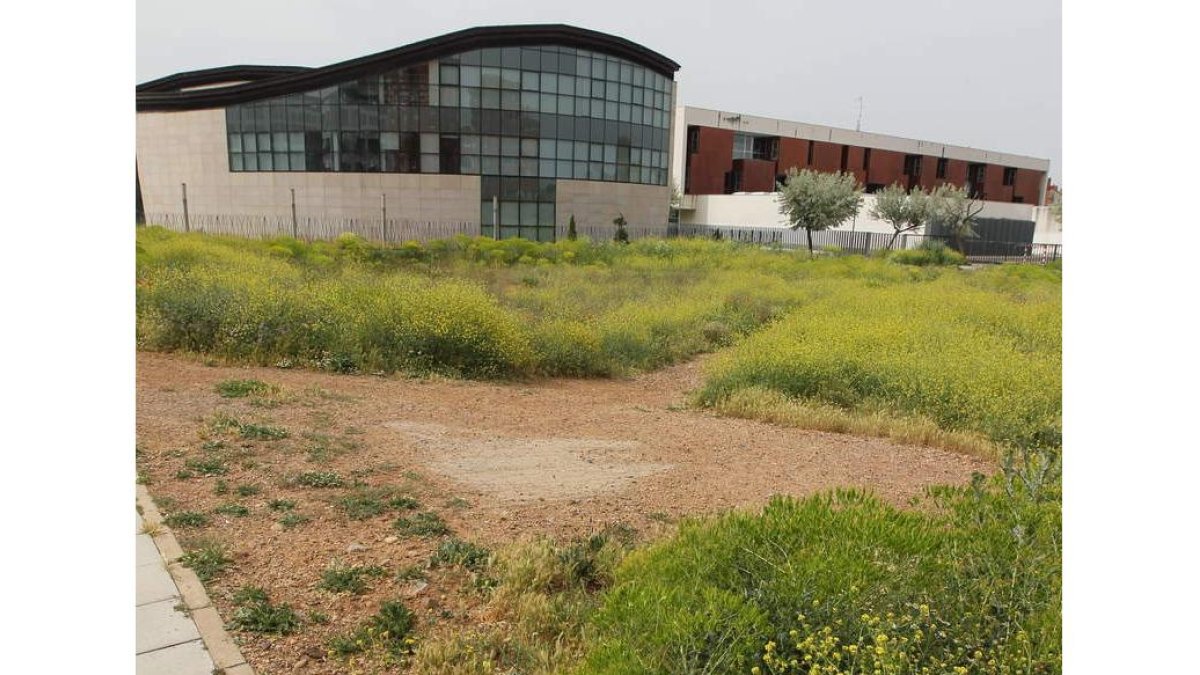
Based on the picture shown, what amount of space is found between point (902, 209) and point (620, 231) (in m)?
15.2

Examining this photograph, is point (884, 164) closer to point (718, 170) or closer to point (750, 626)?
point (718, 170)

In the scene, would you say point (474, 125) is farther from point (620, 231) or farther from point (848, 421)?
point (848, 421)

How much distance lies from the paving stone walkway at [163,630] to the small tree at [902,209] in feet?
129

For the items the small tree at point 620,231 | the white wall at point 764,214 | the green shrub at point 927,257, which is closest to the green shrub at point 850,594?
the green shrub at point 927,257

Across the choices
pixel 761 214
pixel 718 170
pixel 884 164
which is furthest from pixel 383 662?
pixel 884 164

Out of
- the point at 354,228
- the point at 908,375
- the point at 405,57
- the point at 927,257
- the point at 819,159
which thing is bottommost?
the point at 908,375

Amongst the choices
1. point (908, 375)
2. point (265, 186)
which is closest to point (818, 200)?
point (265, 186)

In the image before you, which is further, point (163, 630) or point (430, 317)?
point (430, 317)

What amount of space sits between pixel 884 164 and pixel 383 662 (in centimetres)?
6248

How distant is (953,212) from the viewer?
126 ft

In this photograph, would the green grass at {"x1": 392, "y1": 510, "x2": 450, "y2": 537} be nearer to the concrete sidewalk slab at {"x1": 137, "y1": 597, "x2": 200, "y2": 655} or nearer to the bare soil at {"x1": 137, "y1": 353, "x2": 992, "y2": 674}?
the bare soil at {"x1": 137, "y1": 353, "x2": 992, "y2": 674}

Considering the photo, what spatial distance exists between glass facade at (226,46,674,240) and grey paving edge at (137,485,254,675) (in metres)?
31.4

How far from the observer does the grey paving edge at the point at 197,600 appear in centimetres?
293

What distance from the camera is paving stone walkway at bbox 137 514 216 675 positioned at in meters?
2.86
